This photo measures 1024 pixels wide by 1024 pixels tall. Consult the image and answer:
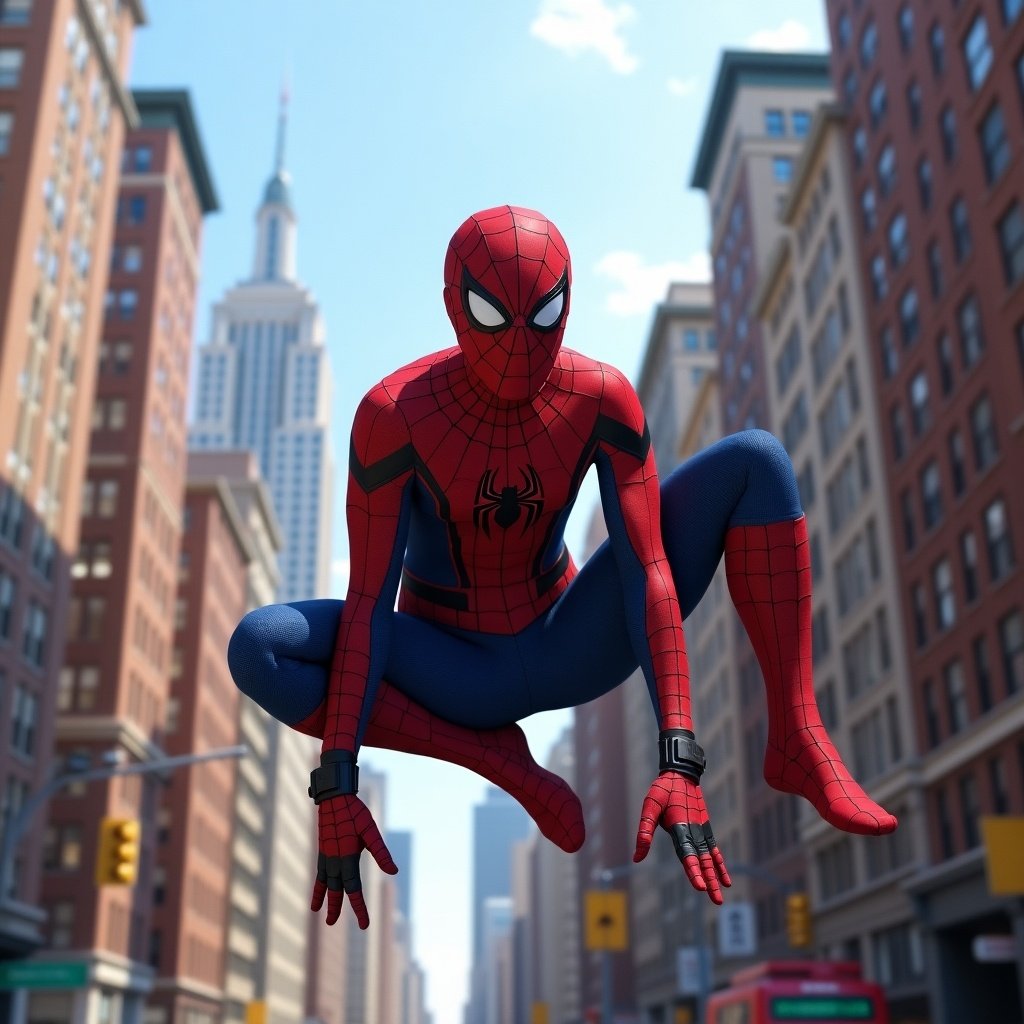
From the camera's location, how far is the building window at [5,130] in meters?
51.8

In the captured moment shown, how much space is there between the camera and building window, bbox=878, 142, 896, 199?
4714 cm

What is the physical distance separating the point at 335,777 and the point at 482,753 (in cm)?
80

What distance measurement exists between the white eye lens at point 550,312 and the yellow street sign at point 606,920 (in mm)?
27024

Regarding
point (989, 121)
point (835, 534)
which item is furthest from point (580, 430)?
point (835, 534)

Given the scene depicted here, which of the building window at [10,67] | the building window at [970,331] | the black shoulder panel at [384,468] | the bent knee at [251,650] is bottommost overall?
the bent knee at [251,650]

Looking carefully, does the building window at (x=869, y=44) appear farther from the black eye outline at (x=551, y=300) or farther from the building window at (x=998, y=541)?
the black eye outline at (x=551, y=300)

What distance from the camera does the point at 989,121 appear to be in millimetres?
37969

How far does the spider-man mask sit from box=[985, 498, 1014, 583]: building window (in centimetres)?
3322

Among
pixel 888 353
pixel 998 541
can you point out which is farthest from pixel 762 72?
pixel 998 541

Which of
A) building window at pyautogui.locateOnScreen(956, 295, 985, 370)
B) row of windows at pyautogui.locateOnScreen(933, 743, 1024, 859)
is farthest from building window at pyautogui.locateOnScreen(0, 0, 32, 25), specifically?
row of windows at pyautogui.locateOnScreen(933, 743, 1024, 859)

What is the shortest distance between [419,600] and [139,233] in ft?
249

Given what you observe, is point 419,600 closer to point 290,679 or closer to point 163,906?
point 290,679

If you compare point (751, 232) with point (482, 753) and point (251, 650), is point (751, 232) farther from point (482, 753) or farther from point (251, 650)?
point (251, 650)

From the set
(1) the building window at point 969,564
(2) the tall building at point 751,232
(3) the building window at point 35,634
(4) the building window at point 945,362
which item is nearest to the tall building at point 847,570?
(2) the tall building at point 751,232
